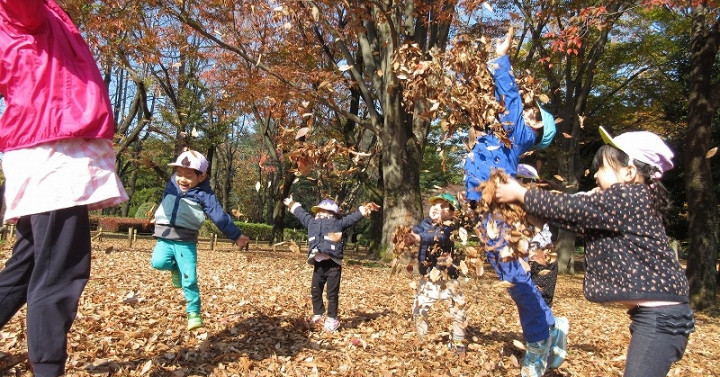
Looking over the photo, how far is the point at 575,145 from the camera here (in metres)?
→ 15.6

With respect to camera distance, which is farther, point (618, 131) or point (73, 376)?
point (618, 131)

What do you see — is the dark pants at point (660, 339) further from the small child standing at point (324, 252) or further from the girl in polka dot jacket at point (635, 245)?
the small child standing at point (324, 252)

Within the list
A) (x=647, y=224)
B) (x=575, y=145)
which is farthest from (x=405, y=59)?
(x=575, y=145)

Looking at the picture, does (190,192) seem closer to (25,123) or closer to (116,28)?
(25,123)

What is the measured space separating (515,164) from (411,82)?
111 cm

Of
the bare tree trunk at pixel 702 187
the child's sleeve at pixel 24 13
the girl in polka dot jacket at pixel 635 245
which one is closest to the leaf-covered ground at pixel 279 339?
the girl in polka dot jacket at pixel 635 245

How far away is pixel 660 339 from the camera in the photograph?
2.39 metres

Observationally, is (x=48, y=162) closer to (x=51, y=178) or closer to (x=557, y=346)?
(x=51, y=178)

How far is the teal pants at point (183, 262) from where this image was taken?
4191 millimetres

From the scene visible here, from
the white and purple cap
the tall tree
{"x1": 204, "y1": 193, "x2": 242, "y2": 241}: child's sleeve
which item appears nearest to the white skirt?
{"x1": 204, "y1": 193, "x2": 242, "y2": 241}: child's sleeve

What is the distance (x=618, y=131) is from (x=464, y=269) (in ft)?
67.6

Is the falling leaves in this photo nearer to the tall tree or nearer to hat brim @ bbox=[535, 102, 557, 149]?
hat brim @ bbox=[535, 102, 557, 149]

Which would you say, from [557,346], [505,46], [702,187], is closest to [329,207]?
[557,346]

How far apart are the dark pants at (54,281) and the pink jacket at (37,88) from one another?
14.6 inches
